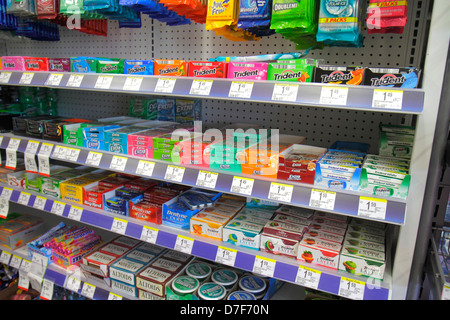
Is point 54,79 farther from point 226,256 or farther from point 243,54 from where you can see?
point 226,256

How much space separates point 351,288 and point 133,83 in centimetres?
130

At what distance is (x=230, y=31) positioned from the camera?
1576mm

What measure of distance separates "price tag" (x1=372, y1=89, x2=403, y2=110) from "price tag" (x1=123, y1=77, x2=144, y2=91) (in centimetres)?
102

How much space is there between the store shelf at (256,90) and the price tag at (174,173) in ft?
1.12

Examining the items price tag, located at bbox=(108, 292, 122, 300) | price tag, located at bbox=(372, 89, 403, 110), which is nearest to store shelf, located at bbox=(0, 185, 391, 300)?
price tag, located at bbox=(108, 292, 122, 300)

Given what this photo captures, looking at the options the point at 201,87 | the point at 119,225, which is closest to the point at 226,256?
the point at 119,225

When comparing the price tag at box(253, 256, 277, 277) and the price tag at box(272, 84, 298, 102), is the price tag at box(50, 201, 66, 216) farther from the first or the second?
the price tag at box(272, 84, 298, 102)

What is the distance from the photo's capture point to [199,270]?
1.67 m

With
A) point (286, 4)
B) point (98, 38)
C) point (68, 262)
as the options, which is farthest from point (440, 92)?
point (98, 38)

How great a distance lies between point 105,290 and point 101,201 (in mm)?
509

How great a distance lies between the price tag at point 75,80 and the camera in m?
Answer: 1.63

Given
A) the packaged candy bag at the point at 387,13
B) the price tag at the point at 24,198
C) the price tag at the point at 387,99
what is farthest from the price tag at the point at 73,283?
the packaged candy bag at the point at 387,13

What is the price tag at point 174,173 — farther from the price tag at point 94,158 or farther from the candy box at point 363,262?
the candy box at point 363,262
